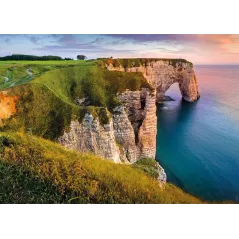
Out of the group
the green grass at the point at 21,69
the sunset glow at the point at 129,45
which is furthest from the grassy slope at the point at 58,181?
the green grass at the point at 21,69

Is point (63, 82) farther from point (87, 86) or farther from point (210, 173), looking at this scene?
point (210, 173)

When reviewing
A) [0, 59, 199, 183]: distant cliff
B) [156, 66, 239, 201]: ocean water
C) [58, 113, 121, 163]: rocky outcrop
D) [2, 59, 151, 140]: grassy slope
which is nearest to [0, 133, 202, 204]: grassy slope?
[2, 59, 151, 140]: grassy slope

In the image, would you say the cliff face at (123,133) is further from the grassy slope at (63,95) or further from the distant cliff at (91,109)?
the grassy slope at (63,95)

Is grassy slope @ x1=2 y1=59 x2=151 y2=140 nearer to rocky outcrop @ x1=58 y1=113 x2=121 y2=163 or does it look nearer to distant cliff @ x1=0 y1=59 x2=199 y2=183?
distant cliff @ x1=0 y1=59 x2=199 y2=183

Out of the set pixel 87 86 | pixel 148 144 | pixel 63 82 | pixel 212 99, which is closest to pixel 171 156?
pixel 148 144

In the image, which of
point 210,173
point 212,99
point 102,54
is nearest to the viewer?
point 102,54

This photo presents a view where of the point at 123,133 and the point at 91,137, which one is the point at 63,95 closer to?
the point at 91,137
